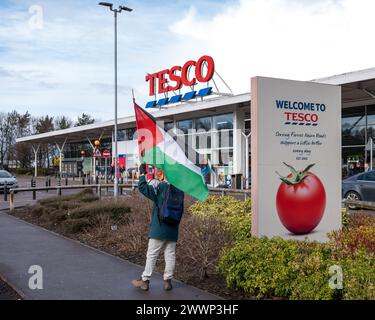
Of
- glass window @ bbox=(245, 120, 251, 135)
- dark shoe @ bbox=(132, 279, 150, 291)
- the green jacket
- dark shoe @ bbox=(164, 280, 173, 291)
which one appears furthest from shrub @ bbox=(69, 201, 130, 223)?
glass window @ bbox=(245, 120, 251, 135)

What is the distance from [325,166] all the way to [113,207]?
5653 millimetres

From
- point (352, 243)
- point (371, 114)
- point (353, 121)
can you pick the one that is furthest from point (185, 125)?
point (352, 243)

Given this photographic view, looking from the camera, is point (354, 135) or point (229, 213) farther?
point (354, 135)

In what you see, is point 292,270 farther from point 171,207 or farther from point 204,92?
point 204,92

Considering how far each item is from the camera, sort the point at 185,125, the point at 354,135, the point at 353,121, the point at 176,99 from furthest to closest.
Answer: the point at 185,125, the point at 176,99, the point at 353,121, the point at 354,135

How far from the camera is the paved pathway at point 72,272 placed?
20.5ft

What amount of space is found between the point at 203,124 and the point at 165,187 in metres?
30.2

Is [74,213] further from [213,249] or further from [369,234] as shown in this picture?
[369,234]

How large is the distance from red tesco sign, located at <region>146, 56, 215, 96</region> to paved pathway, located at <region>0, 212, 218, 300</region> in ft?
72.2

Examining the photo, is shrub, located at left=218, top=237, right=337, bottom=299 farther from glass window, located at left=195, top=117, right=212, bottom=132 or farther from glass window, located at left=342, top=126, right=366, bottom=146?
glass window, located at left=195, top=117, right=212, bottom=132

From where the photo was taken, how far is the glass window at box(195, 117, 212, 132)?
117 feet

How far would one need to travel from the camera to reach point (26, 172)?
77375mm

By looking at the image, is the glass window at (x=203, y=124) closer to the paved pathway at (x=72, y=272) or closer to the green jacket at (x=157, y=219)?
the paved pathway at (x=72, y=272)

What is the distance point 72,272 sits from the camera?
24.9 ft
